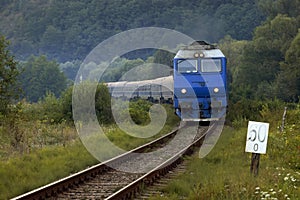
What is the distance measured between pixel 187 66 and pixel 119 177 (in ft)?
37.2

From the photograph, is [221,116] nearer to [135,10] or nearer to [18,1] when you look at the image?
[135,10]

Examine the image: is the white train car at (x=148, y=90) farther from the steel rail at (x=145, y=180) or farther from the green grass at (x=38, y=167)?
the steel rail at (x=145, y=180)

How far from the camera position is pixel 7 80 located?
1528 centimetres

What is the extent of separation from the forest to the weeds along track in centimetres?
68

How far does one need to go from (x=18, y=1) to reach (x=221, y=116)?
14611 cm

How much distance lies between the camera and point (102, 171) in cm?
1063

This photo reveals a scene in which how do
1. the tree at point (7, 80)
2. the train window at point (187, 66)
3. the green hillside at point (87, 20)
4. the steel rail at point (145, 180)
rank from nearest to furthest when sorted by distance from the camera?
the steel rail at point (145, 180), the tree at point (7, 80), the train window at point (187, 66), the green hillside at point (87, 20)

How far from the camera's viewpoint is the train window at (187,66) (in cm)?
2061

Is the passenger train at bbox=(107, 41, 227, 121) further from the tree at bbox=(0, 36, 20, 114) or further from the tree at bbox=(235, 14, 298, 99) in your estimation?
the tree at bbox=(235, 14, 298, 99)

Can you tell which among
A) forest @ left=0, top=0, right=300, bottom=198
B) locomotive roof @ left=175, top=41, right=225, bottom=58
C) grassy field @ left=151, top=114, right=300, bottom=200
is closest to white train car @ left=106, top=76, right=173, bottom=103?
forest @ left=0, top=0, right=300, bottom=198


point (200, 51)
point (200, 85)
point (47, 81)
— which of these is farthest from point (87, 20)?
point (200, 85)

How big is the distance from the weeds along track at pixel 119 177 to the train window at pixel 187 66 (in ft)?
20.7

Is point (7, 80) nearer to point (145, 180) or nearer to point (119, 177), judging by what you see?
point (119, 177)

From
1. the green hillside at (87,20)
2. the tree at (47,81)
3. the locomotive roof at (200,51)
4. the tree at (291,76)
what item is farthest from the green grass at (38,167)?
the green hillside at (87,20)
